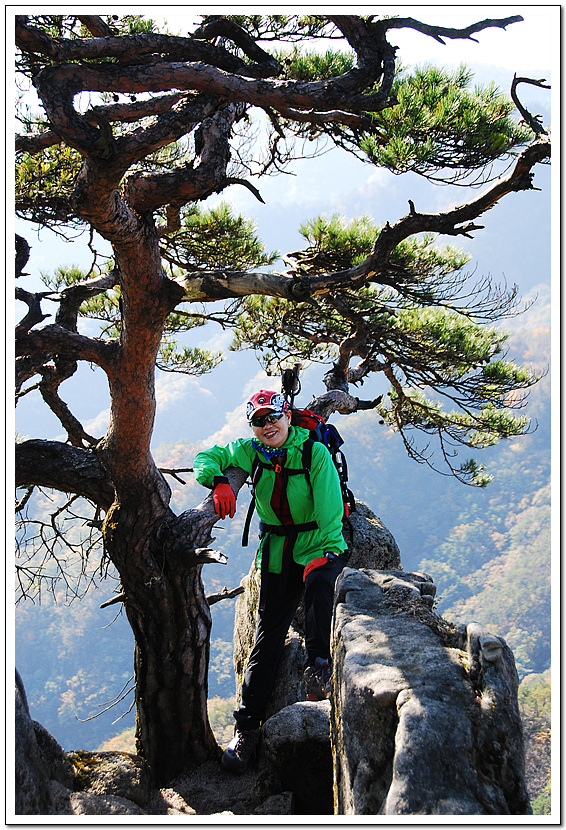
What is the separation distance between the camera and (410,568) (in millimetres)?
61719

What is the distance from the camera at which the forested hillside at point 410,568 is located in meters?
46.8

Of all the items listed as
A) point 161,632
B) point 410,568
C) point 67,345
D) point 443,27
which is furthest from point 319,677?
point 410,568

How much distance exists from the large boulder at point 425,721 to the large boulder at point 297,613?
1913mm

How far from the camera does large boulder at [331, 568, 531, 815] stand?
1440 mm

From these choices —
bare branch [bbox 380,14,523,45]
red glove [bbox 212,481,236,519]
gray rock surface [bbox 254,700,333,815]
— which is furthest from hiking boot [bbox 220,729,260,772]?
bare branch [bbox 380,14,523,45]

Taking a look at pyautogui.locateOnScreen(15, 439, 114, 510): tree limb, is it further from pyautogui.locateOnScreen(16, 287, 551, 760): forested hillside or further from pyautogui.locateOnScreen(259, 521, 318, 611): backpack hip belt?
pyautogui.locateOnScreen(16, 287, 551, 760): forested hillside

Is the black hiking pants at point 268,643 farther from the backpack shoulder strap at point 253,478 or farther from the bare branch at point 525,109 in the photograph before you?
the bare branch at point 525,109

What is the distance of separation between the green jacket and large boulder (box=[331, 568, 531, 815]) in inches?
29.1

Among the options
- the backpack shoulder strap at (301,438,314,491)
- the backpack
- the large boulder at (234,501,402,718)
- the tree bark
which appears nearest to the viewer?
the backpack shoulder strap at (301,438,314,491)

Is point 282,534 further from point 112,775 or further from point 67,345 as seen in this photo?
point 67,345

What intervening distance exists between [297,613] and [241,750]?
1478mm

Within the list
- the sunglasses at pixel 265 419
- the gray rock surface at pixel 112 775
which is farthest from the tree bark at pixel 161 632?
the sunglasses at pixel 265 419

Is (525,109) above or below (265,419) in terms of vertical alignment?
above
